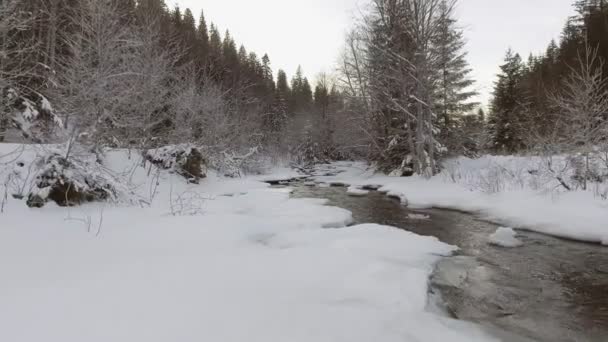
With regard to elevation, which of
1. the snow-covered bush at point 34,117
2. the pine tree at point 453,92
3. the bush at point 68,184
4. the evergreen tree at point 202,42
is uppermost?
the evergreen tree at point 202,42

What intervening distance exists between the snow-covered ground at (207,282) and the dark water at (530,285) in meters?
0.34

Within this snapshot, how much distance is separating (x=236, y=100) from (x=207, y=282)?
67.5 ft

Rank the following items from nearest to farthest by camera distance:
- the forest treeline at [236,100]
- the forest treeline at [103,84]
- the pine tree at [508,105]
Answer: the forest treeline at [103,84], the forest treeline at [236,100], the pine tree at [508,105]

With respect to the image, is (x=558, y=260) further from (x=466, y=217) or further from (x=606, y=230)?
(x=466, y=217)

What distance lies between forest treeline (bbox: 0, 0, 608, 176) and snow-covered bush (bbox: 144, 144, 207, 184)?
2.46 feet

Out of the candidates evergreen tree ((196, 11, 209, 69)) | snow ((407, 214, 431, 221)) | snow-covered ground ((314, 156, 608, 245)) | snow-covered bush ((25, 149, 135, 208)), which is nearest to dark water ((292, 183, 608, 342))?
snow-covered ground ((314, 156, 608, 245))

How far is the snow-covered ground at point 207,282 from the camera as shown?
2230 mm

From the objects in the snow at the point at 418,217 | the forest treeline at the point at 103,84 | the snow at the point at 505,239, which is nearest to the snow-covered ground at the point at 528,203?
the snow at the point at 505,239

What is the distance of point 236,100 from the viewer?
22312 mm

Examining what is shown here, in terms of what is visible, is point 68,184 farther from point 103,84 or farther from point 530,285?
point 530,285

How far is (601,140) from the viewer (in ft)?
28.4

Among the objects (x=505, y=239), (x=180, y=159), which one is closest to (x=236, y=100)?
(x=180, y=159)

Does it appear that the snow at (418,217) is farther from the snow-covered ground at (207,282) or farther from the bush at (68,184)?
the bush at (68,184)

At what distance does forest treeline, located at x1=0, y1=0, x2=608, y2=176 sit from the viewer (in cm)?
838
